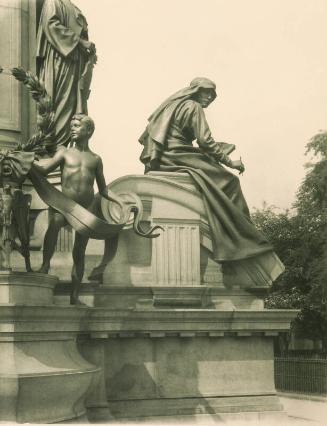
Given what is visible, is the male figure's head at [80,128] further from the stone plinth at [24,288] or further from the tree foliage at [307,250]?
the tree foliage at [307,250]

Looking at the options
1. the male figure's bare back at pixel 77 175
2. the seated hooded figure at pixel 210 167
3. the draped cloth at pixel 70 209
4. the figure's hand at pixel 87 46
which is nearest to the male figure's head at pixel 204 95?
the seated hooded figure at pixel 210 167

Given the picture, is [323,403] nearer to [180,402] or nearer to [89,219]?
[180,402]

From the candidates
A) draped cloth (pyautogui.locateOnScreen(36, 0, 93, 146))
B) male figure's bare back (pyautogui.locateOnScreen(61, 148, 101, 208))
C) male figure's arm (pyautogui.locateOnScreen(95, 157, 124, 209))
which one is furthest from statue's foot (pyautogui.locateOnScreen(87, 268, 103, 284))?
draped cloth (pyautogui.locateOnScreen(36, 0, 93, 146))

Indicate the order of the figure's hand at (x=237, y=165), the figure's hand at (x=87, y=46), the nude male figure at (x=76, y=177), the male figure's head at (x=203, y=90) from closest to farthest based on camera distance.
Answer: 1. the nude male figure at (x=76, y=177)
2. the figure's hand at (x=87, y=46)
3. the figure's hand at (x=237, y=165)
4. the male figure's head at (x=203, y=90)

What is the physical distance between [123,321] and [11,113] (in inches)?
162

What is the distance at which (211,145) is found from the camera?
14062 mm

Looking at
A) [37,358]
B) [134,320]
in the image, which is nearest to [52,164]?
[134,320]

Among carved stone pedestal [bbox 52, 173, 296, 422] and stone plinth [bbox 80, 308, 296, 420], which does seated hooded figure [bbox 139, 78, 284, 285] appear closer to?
carved stone pedestal [bbox 52, 173, 296, 422]

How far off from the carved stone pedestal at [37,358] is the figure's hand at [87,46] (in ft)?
16.5

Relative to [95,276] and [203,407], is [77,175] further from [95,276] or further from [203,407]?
[203,407]

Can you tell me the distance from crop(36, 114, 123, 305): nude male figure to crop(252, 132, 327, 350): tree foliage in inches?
646

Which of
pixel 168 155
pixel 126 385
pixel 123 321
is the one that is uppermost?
pixel 168 155

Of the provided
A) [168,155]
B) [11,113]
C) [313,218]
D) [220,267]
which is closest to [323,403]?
[220,267]

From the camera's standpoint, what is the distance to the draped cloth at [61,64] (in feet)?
44.6
